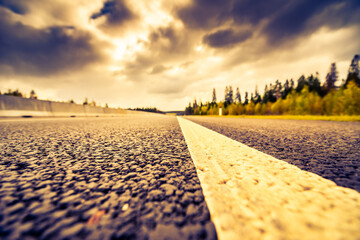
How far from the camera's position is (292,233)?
1.99 feet

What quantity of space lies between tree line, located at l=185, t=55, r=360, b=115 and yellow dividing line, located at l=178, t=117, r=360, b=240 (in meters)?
39.6

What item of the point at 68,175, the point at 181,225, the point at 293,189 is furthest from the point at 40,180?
the point at 293,189

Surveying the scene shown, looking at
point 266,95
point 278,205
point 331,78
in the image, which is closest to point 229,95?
point 266,95

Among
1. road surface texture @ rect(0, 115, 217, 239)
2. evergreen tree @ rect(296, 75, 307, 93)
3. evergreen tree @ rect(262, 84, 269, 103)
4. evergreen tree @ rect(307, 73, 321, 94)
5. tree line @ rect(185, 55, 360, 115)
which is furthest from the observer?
evergreen tree @ rect(262, 84, 269, 103)

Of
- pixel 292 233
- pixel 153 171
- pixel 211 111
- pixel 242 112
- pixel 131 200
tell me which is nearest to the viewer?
pixel 292 233

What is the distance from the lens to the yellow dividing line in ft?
2.03

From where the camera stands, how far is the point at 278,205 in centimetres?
78

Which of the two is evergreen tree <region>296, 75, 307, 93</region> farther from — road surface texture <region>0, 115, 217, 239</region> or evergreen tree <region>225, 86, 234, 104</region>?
road surface texture <region>0, 115, 217, 239</region>

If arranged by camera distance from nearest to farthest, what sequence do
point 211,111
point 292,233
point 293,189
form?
point 292,233 < point 293,189 < point 211,111

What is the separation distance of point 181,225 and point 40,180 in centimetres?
111

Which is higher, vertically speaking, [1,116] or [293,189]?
[1,116]

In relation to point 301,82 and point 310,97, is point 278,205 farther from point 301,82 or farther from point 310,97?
point 301,82

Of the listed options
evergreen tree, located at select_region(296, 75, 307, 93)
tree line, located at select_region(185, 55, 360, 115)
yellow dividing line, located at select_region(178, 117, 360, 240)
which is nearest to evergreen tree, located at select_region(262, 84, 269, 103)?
tree line, located at select_region(185, 55, 360, 115)

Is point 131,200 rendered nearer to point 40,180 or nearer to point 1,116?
point 40,180
